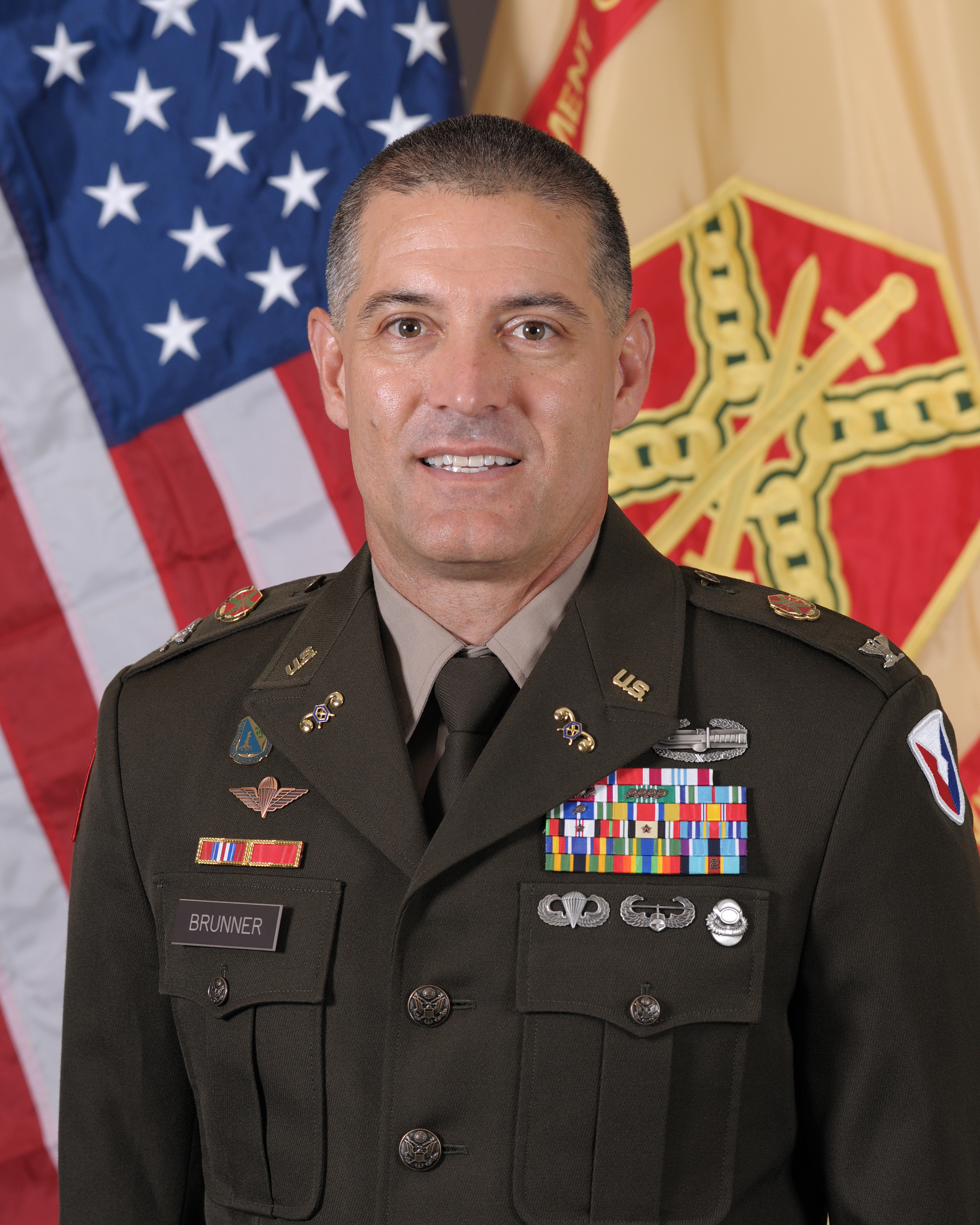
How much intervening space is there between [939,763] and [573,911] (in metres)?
0.37

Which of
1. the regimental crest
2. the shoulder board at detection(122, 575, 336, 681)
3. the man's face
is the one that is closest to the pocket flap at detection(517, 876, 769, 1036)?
the man's face

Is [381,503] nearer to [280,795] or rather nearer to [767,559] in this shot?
[280,795]

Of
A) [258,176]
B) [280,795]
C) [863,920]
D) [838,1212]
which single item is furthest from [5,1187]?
[258,176]

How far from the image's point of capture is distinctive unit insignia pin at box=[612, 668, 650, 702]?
3.81ft

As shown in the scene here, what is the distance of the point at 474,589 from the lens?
Answer: 1.21 meters

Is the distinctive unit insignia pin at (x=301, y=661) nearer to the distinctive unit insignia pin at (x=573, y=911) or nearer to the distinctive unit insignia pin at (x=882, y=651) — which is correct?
the distinctive unit insignia pin at (x=573, y=911)

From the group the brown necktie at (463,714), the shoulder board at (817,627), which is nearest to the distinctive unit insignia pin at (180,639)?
the brown necktie at (463,714)

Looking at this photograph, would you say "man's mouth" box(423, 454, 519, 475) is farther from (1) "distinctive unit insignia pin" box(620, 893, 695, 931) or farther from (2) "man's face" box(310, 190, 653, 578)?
(1) "distinctive unit insignia pin" box(620, 893, 695, 931)

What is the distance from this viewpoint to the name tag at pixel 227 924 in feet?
3.72

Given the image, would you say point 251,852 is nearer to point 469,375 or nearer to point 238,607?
point 238,607

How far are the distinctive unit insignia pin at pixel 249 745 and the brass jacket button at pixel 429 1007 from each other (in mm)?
302

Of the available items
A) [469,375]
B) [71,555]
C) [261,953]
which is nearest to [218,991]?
[261,953]

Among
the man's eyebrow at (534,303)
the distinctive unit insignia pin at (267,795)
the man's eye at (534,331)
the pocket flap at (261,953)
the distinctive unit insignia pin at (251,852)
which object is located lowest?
the pocket flap at (261,953)

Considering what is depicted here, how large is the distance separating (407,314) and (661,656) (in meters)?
0.41
